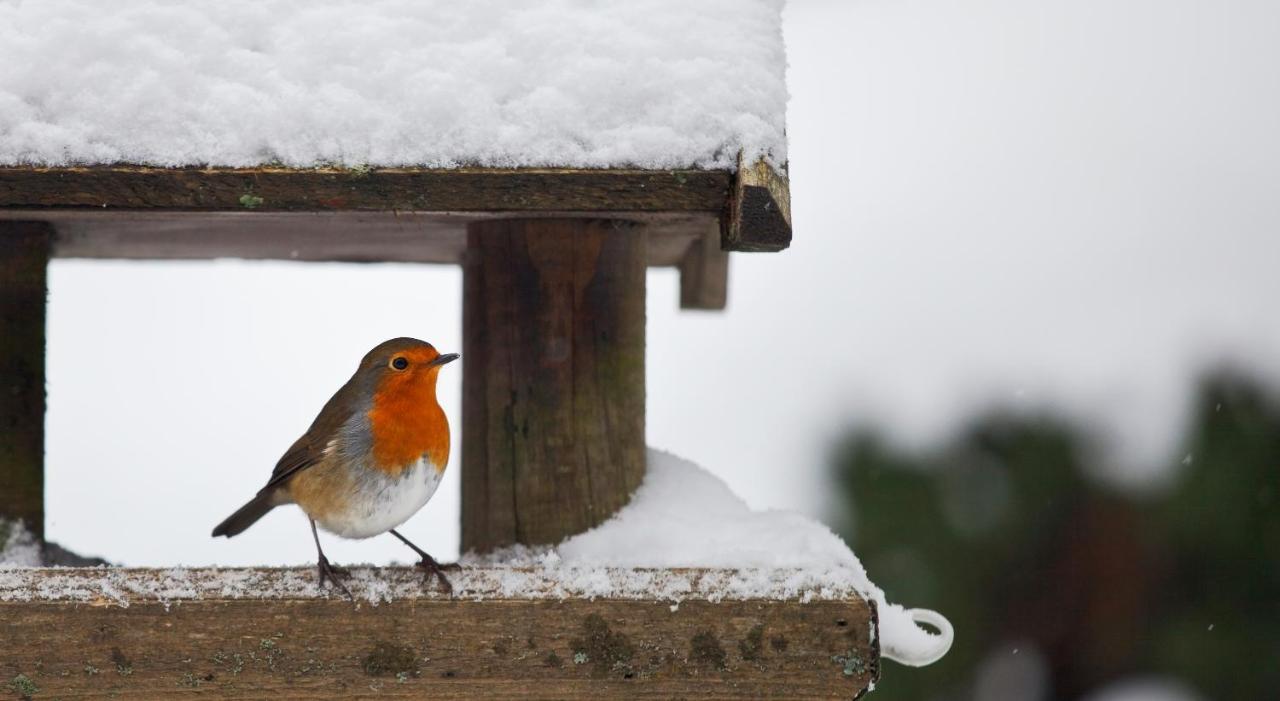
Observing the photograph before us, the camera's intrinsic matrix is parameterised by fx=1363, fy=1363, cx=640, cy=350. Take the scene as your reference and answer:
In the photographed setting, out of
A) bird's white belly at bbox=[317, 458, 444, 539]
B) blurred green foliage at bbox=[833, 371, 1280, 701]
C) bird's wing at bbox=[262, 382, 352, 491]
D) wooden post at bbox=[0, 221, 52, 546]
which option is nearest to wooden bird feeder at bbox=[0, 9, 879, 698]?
bird's white belly at bbox=[317, 458, 444, 539]

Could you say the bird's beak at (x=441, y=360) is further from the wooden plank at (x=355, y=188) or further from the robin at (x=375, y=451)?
the wooden plank at (x=355, y=188)

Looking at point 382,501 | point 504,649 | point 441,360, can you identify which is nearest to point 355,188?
point 441,360

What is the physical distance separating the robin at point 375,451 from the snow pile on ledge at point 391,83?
517 mm

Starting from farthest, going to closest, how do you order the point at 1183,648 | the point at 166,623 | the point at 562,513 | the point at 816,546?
the point at 1183,648, the point at 562,513, the point at 816,546, the point at 166,623

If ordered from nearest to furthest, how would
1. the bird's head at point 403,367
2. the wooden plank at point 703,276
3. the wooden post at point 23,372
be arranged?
the bird's head at point 403,367
the wooden post at point 23,372
the wooden plank at point 703,276

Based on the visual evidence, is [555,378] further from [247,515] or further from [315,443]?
[247,515]

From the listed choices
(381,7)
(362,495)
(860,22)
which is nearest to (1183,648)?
(362,495)

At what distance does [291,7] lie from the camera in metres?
2.31

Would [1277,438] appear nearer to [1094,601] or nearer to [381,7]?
[1094,601]

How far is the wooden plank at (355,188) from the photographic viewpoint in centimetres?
208

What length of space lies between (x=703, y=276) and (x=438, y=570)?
1.58 meters

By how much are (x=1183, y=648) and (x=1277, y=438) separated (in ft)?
2.92

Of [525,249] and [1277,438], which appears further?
[1277,438]

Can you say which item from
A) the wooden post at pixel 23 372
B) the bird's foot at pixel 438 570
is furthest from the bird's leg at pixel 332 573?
the wooden post at pixel 23 372
